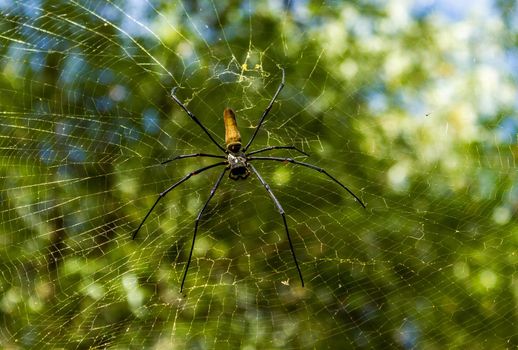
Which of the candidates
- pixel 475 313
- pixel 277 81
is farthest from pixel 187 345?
pixel 475 313

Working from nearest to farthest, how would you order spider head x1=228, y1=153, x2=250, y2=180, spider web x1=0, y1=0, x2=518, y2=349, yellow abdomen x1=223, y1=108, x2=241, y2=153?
yellow abdomen x1=223, y1=108, x2=241, y2=153, spider head x1=228, y1=153, x2=250, y2=180, spider web x1=0, y1=0, x2=518, y2=349

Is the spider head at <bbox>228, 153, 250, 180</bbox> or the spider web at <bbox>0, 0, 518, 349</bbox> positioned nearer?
the spider head at <bbox>228, 153, 250, 180</bbox>

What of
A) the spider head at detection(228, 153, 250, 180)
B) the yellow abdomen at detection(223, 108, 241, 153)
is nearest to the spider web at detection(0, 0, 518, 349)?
the spider head at detection(228, 153, 250, 180)

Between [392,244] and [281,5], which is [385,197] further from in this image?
[281,5]

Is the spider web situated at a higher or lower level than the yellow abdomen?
lower

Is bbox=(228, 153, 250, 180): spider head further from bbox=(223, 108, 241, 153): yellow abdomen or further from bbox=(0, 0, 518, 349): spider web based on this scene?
bbox=(0, 0, 518, 349): spider web

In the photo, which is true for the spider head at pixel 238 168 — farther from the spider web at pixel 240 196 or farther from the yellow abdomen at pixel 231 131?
the spider web at pixel 240 196
